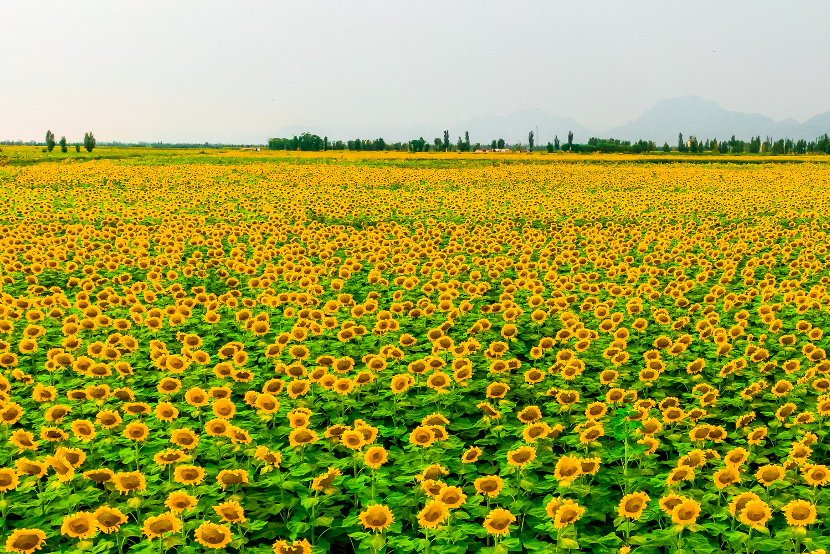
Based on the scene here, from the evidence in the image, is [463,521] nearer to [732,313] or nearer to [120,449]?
[120,449]

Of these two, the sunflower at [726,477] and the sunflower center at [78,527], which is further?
the sunflower at [726,477]

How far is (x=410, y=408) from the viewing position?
19.2ft

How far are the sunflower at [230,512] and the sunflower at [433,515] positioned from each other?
1.24 metres

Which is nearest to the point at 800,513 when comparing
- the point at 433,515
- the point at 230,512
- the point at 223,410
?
the point at 433,515

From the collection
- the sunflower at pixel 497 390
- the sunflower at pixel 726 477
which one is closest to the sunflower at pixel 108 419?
the sunflower at pixel 497 390

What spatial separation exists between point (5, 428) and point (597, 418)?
5.57 m

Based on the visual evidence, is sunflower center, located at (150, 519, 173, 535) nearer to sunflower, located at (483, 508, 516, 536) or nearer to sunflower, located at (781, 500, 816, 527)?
sunflower, located at (483, 508, 516, 536)

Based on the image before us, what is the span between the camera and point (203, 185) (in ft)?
96.4

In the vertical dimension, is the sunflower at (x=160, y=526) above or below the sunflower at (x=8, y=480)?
below

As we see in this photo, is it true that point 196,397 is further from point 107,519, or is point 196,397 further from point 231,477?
point 107,519

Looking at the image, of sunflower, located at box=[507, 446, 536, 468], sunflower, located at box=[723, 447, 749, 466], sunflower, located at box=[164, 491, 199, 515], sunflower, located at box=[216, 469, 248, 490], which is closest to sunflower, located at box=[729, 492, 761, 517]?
sunflower, located at box=[723, 447, 749, 466]

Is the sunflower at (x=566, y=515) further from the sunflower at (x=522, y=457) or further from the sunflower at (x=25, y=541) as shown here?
the sunflower at (x=25, y=541)

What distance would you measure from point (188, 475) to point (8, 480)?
4.31ft

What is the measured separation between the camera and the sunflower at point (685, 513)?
3.64 metres
